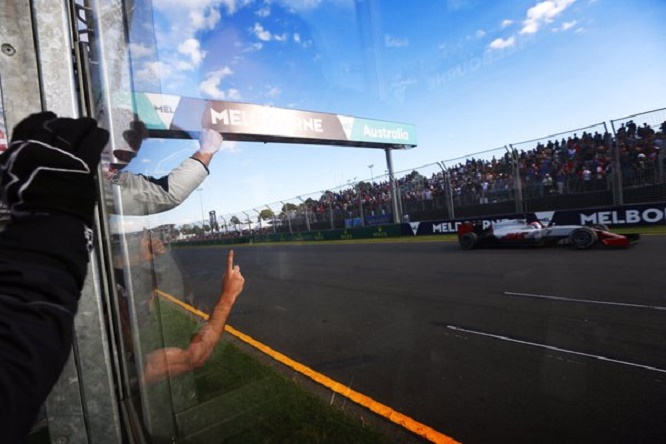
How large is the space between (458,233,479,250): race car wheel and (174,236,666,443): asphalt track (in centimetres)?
262

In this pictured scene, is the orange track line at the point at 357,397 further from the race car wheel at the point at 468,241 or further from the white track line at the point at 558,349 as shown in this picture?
the race car wheel at the point at 468,241

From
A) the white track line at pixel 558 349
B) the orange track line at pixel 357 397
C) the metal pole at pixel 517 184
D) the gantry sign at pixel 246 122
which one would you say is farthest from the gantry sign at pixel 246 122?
the metal pole at pixel 517 184

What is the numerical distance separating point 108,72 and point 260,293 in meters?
6.45

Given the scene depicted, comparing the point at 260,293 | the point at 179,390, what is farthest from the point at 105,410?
the point at 260,293

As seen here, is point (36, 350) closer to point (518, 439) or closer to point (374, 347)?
point (518, 439)

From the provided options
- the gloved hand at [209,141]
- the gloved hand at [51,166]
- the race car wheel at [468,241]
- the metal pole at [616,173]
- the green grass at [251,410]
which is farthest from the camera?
the metal pole at [616,173]

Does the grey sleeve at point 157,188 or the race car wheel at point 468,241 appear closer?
the grey sleeve at point 157,188

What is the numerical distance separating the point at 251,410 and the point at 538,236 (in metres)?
8.46

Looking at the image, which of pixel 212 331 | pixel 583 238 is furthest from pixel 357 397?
pixel 583 238

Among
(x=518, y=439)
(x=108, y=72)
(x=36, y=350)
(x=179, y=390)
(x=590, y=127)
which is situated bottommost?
(x=518, y=439)

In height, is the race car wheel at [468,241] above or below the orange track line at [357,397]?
above

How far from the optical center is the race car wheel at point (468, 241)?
10.1 meters

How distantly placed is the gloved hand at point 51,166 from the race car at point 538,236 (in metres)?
9.45

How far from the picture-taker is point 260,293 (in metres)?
7.25
